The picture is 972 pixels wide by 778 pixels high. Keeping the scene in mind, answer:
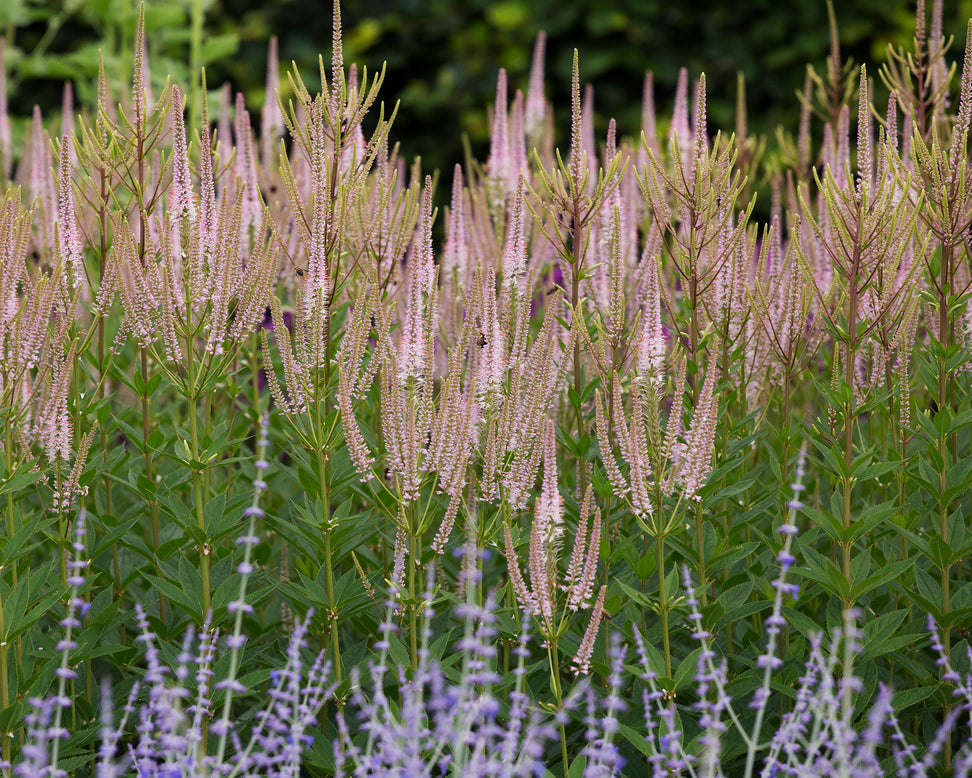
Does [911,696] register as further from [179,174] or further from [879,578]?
[179,174]

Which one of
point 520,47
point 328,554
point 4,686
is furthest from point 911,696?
point 520,47

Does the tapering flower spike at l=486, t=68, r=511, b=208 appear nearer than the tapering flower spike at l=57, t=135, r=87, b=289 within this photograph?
Answer: No

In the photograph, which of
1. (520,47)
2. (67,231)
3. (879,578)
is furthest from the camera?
(520,47)

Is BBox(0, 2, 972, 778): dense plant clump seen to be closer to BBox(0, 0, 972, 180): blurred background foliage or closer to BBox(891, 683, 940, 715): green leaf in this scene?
BBox(891, 683, 940, 715): green leaf

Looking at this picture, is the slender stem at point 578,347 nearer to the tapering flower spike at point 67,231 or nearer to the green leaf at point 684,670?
the green leaf at point 684,670

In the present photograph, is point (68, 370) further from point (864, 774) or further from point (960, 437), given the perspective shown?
point (960, 437)

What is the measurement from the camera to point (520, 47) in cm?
959

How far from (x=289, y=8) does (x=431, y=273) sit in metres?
7.13

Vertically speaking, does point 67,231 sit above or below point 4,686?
above

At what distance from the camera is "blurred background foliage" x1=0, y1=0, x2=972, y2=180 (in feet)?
29.8

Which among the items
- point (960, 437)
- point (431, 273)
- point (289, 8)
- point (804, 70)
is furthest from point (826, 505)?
point (289, 8)

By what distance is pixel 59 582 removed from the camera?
148 inches

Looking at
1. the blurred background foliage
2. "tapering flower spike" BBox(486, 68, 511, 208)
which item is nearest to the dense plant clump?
"tapering flower spike" BBox(486, 68, 511, 208)

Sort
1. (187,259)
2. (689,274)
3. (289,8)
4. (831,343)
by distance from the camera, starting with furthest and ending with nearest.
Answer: (289,8)
(831,343)
(689,274)
(187,259)
